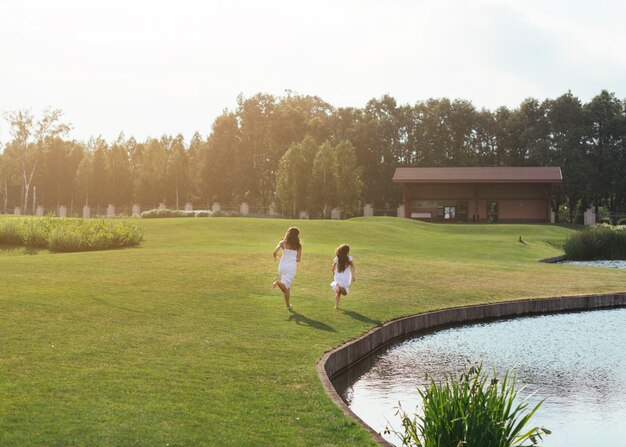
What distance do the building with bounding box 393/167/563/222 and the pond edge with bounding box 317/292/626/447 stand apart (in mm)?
44623

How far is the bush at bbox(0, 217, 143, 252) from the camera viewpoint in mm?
29172

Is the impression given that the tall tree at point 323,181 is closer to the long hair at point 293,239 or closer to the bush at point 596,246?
the bush at point 596,246

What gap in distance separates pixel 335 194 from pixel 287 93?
31481 millimetres

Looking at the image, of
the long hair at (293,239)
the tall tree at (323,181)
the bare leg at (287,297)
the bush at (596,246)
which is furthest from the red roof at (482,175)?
the long hair at (293,239)

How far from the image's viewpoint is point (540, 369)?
511 inches

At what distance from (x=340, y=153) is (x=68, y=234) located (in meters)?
41.7

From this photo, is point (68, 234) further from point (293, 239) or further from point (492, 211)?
point (492, 211)

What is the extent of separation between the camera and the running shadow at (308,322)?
13991 mm

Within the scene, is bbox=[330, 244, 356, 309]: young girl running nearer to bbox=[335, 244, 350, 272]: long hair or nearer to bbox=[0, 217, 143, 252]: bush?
bbox=[335, 244, 350, 272]: long hair

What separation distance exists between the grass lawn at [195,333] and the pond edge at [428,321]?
24 cm

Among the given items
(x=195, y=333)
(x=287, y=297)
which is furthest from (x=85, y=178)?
(x=195, y=333)

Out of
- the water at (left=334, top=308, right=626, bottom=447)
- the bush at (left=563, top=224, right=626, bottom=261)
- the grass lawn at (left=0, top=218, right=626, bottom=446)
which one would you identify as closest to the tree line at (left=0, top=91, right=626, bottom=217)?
the bush at (left=563, top=224, right=626, bottom=261)

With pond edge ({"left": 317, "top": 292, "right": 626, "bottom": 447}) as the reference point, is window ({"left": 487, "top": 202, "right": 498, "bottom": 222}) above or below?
above

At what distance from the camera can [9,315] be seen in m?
13.0
